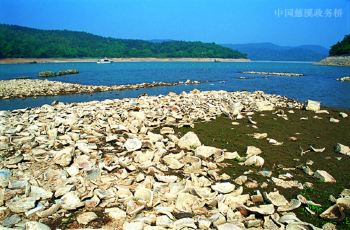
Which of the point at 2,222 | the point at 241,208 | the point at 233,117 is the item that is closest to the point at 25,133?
the point at 2,222

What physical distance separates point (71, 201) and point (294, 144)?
23.7 feet

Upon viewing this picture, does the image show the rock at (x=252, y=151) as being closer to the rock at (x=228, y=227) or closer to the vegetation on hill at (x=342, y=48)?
the rock at (x=228, y=227)

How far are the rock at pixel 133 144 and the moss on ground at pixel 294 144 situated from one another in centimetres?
233

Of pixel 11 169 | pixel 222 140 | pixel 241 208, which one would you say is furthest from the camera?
pixel 222 140

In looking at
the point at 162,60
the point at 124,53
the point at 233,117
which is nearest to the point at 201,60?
the point at 162,60

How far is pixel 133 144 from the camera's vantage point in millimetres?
9047

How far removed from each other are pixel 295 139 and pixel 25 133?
28.2 ft

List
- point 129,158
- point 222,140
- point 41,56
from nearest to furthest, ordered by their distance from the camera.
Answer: point 129,158 < point 222,140 < point 41,56

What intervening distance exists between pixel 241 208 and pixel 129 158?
10.7 ft

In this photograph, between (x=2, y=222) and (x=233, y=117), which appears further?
(x=233, y=117)

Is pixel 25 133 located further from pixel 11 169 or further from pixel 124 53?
pixel 124 53

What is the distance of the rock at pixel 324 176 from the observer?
7.93 meters

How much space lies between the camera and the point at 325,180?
7.91 metres

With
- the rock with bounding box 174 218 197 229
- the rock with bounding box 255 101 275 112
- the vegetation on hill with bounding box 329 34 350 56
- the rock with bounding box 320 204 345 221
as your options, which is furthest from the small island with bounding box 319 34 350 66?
the rock with bounding box 174 218 197 229
